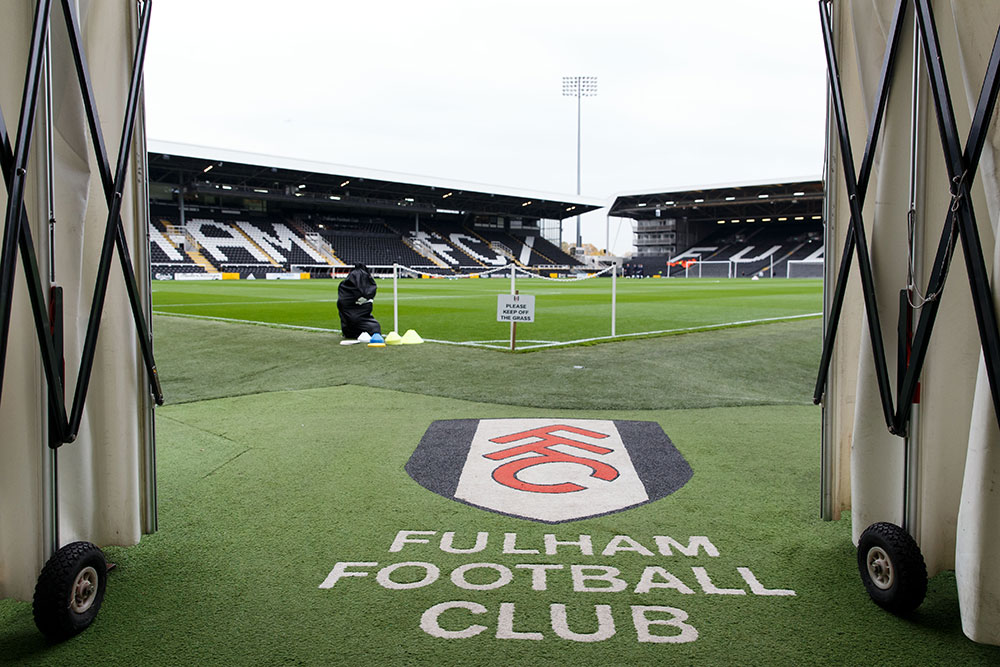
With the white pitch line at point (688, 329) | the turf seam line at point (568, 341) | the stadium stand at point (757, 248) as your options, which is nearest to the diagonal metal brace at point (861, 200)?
the turf seam line at point (568, 341)

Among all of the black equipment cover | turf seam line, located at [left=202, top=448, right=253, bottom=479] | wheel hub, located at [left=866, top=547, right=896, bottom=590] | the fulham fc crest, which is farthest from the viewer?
the black equipment cover

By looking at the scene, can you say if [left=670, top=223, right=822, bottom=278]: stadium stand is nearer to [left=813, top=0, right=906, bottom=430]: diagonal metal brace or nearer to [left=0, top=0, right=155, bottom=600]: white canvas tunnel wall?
[left=813, top=0, right=906, bottom=430]: diagonal metal brace

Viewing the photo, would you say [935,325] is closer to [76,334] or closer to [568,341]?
[76,334]

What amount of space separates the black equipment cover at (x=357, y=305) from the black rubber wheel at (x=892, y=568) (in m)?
9.24

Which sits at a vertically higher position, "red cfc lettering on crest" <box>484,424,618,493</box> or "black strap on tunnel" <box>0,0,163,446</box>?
"black strap on tunnel" <box>0,0,163,446</box>

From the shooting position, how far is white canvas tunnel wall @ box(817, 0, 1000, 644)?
2.20m

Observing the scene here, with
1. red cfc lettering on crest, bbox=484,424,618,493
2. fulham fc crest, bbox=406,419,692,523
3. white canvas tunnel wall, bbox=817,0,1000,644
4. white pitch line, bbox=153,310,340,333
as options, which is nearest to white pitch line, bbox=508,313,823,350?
white pitch line, bbox=153,310,340,333

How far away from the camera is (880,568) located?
2.55 meters

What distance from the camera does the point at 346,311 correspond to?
11.3 m

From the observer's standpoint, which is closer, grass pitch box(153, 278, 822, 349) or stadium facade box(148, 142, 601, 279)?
grass pitch box(153, 278, 822, 349)

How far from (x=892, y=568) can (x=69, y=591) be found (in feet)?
9.12

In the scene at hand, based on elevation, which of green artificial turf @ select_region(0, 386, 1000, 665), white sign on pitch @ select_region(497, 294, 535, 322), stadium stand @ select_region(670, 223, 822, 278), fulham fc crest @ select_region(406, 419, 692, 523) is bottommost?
green artificial turf @ select_region(0, 386, 1000, 665)

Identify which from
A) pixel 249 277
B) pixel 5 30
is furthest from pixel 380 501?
pixel 249 277

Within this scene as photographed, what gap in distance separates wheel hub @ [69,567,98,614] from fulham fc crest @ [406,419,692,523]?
1.74 meters
